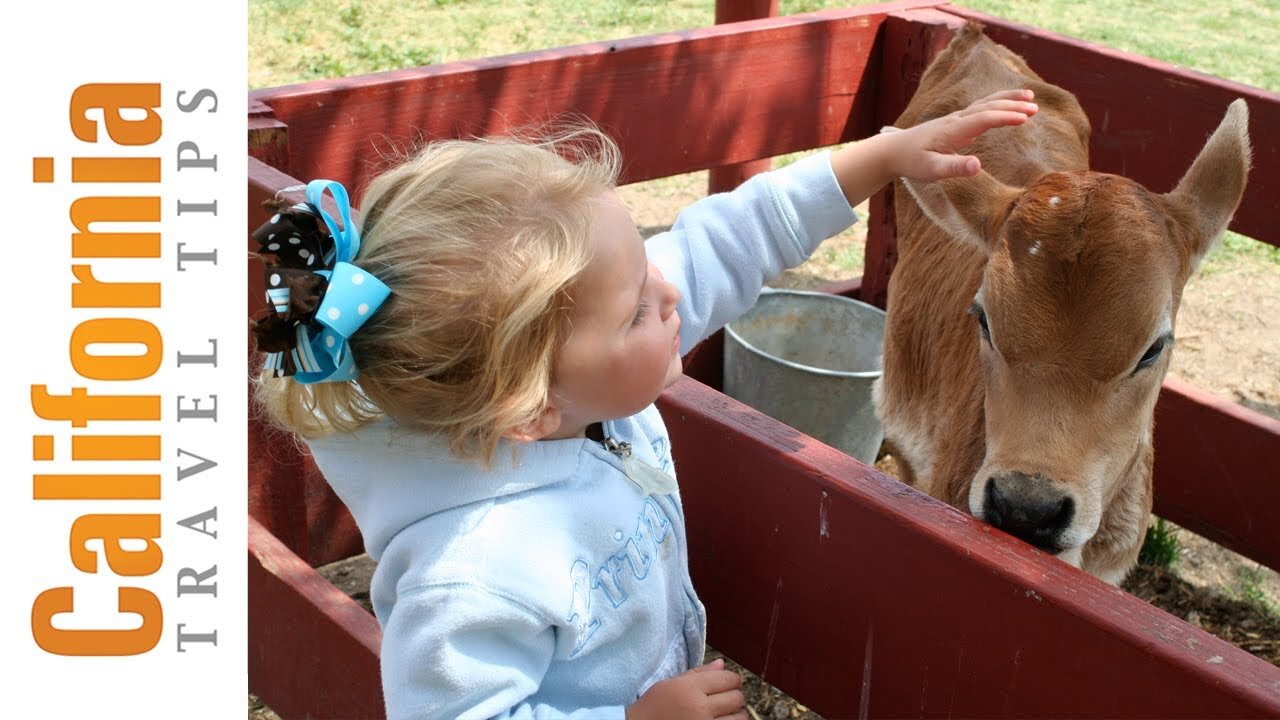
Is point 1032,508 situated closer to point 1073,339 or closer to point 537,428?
point 1073,339

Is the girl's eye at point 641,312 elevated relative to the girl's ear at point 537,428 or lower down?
elevated

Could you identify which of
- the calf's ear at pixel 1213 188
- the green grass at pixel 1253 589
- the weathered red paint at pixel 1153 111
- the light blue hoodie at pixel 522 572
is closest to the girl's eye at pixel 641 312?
the light blue hoodie at pixel 522 572

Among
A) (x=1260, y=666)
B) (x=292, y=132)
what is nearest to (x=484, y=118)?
(x=292, y=132)

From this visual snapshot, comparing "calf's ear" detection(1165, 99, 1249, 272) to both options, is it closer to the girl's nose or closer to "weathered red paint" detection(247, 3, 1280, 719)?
"weathered red paint" detection(247, 3, 1280, 719)

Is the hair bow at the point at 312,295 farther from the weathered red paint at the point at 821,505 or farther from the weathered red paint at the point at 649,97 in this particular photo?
the weathered red paint at the point at 649,97

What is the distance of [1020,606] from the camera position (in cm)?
190

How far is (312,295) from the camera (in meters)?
1.92

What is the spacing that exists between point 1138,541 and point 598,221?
244cm

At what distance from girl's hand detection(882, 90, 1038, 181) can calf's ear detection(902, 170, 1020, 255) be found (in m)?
0.78

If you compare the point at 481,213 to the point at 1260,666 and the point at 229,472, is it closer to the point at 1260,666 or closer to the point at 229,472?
the point at 229,472

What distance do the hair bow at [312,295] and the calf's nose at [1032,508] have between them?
1.59 metres

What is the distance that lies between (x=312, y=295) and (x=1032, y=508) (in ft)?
5.69

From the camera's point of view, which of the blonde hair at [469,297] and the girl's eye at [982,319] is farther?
the girl's eye at [982,319]

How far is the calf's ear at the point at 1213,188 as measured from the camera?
327 cm
